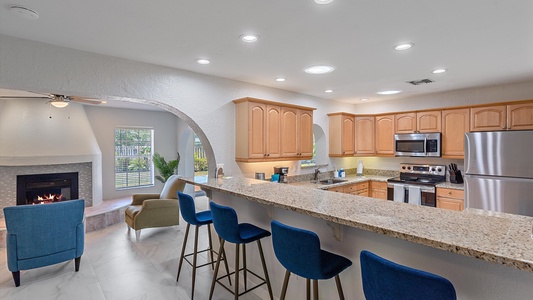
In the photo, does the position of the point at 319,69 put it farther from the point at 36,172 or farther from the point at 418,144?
the point at 36,172

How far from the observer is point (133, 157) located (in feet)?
23.0

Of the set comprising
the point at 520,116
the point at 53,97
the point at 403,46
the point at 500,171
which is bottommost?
the point at 500,171

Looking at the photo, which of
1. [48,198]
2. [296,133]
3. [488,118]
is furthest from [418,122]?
[48,198]

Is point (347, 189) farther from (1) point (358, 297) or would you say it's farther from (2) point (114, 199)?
(2) point (114, 199)

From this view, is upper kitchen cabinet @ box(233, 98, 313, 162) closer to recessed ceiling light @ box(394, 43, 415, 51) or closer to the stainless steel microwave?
recessed ceiling light @ box(394, 43, 415, 51)

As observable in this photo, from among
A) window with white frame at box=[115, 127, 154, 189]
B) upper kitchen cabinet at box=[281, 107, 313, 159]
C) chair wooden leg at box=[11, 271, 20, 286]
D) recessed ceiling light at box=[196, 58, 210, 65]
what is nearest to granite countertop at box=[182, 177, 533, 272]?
recessed ceiling light at box=[196, 58, 210, 65]

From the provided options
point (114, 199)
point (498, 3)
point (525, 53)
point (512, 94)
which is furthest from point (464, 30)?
point (114, 199)

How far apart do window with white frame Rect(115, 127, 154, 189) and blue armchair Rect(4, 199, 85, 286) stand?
355 cm

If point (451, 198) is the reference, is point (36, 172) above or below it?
above

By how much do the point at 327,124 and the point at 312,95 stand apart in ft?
2.46

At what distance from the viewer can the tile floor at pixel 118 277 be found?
9.09ft

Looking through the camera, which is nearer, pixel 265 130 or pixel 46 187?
pixel 265 130

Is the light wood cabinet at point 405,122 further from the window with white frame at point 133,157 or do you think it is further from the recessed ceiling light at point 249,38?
the window with white frame at point 133,157

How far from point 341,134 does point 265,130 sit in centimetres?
202
